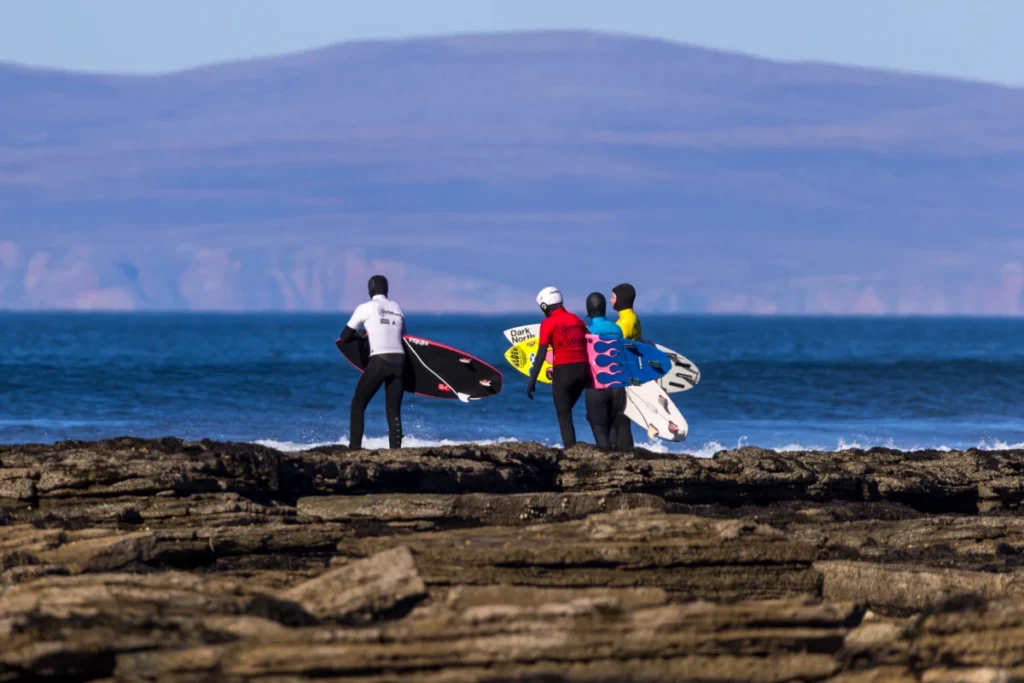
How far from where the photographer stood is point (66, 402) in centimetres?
3033

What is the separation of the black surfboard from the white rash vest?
111 centimetres

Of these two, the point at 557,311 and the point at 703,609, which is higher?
the point at 557,311

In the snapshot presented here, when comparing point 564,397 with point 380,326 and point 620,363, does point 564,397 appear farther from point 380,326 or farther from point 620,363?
point 380,326

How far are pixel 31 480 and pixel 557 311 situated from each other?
17.4 ft

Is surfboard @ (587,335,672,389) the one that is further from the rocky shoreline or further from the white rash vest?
the white rash vest

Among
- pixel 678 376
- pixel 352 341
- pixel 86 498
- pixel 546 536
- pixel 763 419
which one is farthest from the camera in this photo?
pixel 763 419

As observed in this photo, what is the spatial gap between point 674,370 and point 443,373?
2.60 m

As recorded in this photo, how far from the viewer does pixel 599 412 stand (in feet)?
44.4

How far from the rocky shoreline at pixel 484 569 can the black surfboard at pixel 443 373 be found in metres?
2.60

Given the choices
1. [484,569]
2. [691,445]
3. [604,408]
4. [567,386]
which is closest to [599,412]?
[604,408]

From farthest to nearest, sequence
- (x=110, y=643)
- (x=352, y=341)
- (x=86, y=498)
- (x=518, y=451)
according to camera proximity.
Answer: (x=352, y=341) < (x=518, y=451) < (x=86, y=498) < (x=110, y=643)

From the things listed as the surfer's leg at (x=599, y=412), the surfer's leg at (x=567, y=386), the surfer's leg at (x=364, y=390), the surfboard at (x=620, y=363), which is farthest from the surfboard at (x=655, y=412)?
the surfer's leg at (x=364, y=390)

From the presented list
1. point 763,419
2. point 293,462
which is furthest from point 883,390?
point 293,462

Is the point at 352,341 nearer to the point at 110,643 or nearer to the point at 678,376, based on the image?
the point at 678,376
